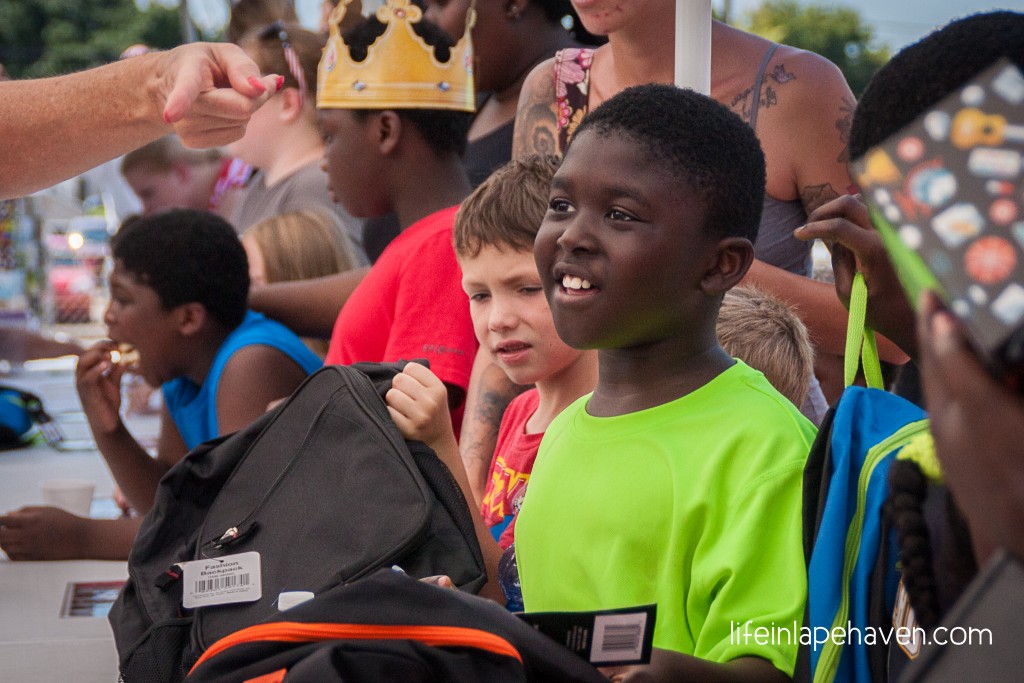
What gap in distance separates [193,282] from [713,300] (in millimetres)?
2120

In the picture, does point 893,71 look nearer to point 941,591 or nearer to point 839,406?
point 839,406

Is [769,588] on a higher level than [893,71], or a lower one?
lower

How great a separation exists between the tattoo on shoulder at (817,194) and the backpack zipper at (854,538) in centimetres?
103

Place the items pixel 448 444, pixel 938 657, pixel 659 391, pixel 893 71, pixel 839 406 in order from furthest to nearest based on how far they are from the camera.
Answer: pixel 448 444 < pixel 659 391 < pixel 839 406 < pixel 893 71 < pixel 938 657

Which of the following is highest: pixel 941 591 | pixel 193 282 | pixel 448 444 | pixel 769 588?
pixel 941 591

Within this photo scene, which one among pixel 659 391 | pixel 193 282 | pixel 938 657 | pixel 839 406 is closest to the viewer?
pixel 938 657

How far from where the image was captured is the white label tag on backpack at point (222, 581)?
6.49 ft

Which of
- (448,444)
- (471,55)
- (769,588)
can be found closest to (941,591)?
(769,588)

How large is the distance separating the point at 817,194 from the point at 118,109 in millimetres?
1468

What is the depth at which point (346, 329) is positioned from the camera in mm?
2779

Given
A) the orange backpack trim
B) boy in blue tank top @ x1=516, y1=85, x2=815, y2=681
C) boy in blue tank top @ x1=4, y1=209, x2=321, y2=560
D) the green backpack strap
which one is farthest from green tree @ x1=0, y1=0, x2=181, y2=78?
the orange backpack trim

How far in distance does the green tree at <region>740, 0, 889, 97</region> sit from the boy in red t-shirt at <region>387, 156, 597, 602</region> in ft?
154

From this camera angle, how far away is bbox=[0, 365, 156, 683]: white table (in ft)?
7.85

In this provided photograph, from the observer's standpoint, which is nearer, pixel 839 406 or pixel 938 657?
pixel 938 657
